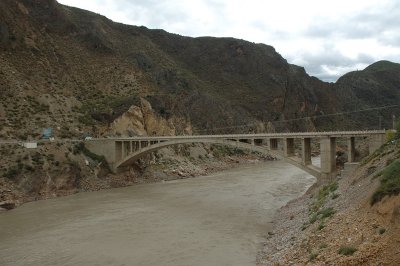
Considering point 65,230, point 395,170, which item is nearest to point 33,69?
point 65,230

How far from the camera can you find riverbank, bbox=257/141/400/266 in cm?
976

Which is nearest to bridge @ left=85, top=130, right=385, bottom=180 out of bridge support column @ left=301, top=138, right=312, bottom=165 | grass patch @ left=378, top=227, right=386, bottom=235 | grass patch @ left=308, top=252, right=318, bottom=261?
bridge support column @ left=301, top=138, right=312, bottom=165

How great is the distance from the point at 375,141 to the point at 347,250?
15.4 meters

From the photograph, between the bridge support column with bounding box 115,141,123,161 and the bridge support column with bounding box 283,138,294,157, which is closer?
the bridge support column with bounding box 283,138,294,157

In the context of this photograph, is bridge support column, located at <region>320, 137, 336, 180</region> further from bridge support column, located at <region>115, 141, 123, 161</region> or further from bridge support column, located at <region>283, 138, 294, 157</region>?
bridge support column, located at <region>115, 141, 123, 161</region>

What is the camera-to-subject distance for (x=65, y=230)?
21.4 m

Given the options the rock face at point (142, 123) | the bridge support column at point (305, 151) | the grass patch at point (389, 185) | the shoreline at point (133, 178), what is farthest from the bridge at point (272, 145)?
the grass patch at point (389, 185)

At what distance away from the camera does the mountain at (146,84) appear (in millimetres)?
48438

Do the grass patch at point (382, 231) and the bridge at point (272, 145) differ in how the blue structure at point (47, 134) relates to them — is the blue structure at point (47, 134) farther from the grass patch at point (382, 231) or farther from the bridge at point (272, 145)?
the grass patch at point (382, 231)

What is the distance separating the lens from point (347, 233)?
11.5 m

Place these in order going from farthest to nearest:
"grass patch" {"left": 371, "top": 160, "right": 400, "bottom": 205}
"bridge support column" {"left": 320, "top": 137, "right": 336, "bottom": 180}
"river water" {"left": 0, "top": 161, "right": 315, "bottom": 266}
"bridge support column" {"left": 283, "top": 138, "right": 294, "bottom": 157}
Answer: "bridge support column" {"left": 283, "top": 138, "right": 294, "bottom": 157} → "bridge support column" {"left": 320, "top": 137, "right": 336, "bottom": 180} → "river water" {"left": 0, "top": 161, "right": 315, "bottom": 266} → "grass patch" {"left": 371, "top": 160, "right": 400, "bottom": 205}

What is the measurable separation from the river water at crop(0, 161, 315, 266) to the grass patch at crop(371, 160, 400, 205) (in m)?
5.43

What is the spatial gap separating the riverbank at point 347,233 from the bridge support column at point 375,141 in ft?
17.9

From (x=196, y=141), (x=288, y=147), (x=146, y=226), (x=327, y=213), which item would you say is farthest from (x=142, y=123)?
(x=327, y=213)
